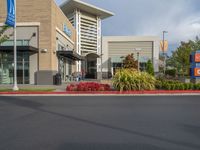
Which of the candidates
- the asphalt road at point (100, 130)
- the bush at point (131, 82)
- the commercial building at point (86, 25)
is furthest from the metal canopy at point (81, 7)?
the asphalt road at point (100, 130)

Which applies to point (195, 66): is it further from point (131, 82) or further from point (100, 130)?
point (100, 130)

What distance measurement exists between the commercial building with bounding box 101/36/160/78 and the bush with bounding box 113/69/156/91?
1713 inches

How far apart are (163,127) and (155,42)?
57.0m

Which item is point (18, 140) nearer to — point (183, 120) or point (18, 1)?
point (183, 120)

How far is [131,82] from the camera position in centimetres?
1827

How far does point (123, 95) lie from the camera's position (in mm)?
17047

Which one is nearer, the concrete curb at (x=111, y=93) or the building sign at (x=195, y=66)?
the concrete curb at (x=111, y=93)

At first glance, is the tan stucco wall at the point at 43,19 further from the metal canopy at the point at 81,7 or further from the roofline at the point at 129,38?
the metal canopy at the point at 81,7

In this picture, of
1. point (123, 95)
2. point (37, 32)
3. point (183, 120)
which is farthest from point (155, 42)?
point (183, 120)

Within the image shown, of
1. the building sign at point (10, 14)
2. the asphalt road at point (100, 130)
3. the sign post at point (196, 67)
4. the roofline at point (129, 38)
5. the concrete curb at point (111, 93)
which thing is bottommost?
the asphalt road at point (100, 130)

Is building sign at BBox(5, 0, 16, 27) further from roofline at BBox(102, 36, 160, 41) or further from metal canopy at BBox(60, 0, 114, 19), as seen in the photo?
metal canopy at BBox(60, 0, 114, 19)

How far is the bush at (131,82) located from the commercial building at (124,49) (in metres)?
43.5

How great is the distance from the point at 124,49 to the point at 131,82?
45728 mm

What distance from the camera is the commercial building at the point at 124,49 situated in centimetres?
6244
